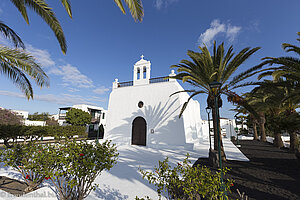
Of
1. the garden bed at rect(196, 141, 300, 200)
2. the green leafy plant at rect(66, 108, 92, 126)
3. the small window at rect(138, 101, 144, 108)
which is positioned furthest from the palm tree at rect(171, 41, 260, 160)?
the green leafy plant at rect(66, 108, 92, 126)

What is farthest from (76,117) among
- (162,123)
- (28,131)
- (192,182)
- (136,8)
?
(192,182)

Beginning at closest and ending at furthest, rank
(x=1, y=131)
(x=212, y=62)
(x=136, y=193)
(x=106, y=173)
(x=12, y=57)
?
1. (x=136, y=193)
2. (x=12, y=57)
3. (x=106, y=173)
4. (x=212, y=62)
5. (x=1, y=131)

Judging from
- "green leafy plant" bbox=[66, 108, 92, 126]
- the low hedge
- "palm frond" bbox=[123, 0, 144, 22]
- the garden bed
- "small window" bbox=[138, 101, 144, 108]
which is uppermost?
"palm frond" bbox=[123, 0, 144, 22]

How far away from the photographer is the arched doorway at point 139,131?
12633 millimetres

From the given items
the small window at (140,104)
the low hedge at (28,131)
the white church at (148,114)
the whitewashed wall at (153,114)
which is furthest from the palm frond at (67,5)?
the small window at (140,104)

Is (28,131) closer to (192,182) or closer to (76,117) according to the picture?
(192,182)

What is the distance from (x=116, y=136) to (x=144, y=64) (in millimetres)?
7840

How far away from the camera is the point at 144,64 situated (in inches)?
532

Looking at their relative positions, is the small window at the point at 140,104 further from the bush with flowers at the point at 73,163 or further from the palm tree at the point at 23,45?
the bush with flowers at the point at 73,163

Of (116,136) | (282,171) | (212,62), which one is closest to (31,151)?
(212,62)

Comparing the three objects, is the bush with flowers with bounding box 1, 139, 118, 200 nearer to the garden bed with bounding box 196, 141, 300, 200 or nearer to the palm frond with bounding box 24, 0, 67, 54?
the garden bed with bounding box 196, 141, 300, 200

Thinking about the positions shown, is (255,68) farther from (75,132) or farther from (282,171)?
(75,132)

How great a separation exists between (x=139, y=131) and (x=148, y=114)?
187 cm

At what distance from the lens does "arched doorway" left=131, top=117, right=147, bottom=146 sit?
12.6m
